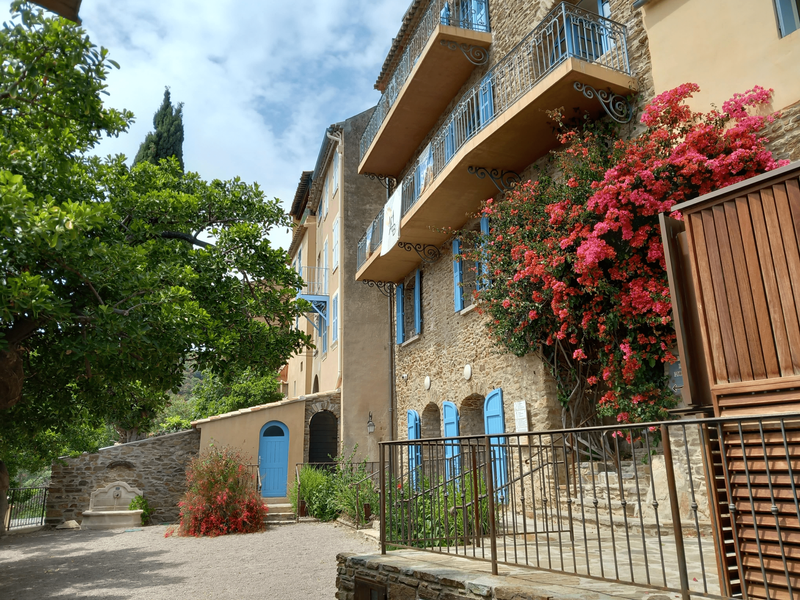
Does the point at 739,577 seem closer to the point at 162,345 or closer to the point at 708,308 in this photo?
the point at 708,308

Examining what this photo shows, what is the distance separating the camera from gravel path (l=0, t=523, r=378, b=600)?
7.54m

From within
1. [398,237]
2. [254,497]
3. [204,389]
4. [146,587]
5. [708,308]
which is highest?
[398,237]

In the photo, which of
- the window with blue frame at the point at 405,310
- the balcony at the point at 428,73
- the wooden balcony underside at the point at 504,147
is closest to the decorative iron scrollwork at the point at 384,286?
the window with blue frame at the point at 405,310

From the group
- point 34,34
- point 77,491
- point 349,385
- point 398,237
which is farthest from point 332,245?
point 34,34

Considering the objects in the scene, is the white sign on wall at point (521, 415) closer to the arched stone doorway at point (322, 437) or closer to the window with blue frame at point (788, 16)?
the window with blue frame at point (788, 16)

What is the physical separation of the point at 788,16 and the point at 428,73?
22.6ft

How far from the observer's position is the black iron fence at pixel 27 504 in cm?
1708

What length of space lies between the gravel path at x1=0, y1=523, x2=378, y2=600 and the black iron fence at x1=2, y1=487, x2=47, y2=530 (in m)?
4.09

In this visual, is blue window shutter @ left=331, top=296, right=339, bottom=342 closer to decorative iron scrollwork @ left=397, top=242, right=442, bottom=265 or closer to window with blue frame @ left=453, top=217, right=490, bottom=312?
decorative iron scrollwork @ left=397, top=242, right=442, bottom=265

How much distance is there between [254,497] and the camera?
508 inches

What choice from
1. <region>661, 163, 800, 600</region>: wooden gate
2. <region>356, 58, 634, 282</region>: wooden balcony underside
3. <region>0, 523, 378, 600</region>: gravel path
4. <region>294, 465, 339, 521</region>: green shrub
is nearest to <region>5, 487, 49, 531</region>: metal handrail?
<region>0, 523, 378, 600</region>: gravel path

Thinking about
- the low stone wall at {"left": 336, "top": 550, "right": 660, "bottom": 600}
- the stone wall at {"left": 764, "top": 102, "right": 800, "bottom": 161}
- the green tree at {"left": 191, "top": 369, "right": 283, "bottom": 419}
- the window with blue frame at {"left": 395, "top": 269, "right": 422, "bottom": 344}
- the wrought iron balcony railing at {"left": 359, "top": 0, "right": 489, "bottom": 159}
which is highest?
the wrought iron balcony railing at {"left": 359, "top": 0, "right": 489, "bottom": 159}

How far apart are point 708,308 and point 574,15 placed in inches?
224

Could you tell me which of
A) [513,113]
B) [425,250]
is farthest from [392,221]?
[513,113]
